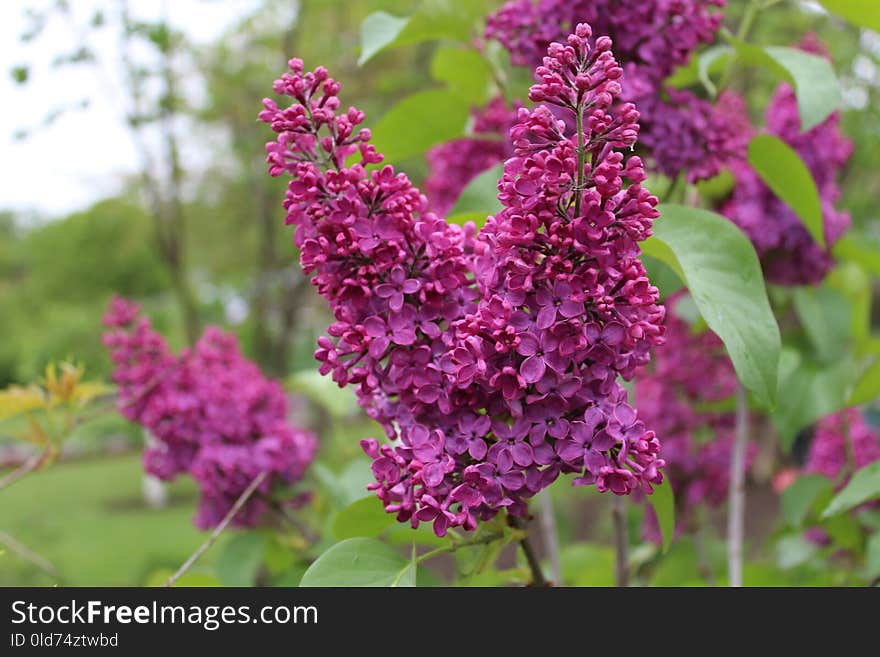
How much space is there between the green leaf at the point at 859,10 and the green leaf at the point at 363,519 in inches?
29.1

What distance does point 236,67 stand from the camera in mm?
4906

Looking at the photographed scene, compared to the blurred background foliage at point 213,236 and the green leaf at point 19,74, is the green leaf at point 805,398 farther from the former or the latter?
the green leaf at point 19,74

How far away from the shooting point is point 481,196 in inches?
35.0

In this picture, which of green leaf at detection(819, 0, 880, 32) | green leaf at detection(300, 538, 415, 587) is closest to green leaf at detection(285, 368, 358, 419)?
green leaf at detection(300, 538, 415, 587)

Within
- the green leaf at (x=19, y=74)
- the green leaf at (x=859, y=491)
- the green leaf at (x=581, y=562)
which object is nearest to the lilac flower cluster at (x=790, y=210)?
the green leaf at (x=859, y=491)

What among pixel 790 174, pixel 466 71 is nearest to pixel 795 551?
pixel 790 174

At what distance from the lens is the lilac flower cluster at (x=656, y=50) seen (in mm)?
874

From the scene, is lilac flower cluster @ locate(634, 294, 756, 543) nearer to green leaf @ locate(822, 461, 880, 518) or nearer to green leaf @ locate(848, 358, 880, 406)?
green leaf @ locate(848, 358, 880, 406)

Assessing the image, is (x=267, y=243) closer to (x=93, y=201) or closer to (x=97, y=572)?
(x=97, y=572)

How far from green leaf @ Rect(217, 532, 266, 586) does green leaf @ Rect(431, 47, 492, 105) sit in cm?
73

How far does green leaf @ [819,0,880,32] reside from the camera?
91 cm

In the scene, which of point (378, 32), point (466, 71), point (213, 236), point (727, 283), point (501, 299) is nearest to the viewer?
point (501, 299)

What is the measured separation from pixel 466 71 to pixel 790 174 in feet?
1.39

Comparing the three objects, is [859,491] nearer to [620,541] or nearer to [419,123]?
[620,541]
